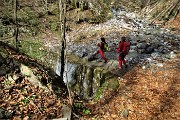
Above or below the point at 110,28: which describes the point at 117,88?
below

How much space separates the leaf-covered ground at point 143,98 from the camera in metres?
9.09

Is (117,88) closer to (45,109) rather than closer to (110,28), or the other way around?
(45,109)

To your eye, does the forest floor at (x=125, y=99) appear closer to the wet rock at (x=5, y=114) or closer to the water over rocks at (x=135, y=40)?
the wet rock at (x=5, y=114)

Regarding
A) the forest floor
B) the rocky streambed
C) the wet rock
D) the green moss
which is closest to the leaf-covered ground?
the forest floor

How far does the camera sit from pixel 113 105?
9.75 metres

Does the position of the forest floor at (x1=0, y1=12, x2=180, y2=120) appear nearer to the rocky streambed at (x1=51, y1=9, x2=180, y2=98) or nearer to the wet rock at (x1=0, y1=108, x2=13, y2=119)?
the wet rock at (x1=0, y1=108, x2=13, y2=119)

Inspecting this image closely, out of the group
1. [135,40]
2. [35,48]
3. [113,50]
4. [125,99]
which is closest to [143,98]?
[125,99]

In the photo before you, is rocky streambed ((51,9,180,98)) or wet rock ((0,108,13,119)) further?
rocky streambed ((51,9,180,98))

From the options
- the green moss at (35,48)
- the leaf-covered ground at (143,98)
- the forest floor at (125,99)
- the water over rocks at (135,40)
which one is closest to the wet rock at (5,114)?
the forest floor at (125,99)

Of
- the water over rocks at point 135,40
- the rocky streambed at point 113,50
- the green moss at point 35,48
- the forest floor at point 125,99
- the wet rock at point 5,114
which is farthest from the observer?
the green moss at point 35,48

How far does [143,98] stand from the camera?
33.7 feet

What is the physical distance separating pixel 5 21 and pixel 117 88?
14128mm

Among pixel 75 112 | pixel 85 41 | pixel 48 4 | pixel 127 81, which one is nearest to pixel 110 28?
pixel 85 41

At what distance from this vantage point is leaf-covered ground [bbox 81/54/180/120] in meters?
9.09
